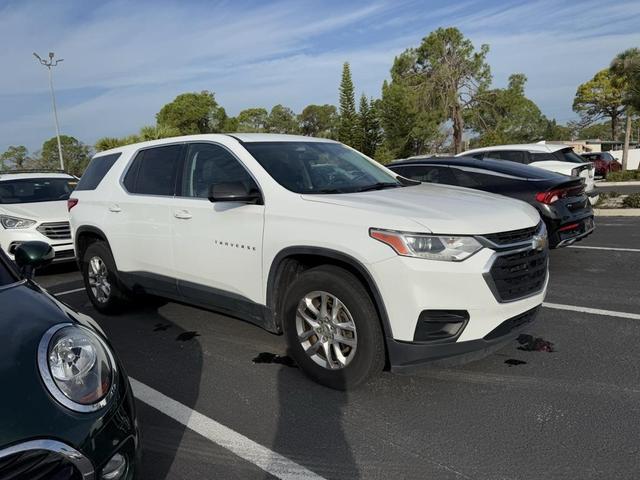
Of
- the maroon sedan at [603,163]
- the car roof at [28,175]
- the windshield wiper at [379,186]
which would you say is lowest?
the maroon sedan at [603,163]

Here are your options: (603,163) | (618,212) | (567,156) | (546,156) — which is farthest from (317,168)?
(603,163)

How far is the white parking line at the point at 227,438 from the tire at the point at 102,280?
1.77 meters

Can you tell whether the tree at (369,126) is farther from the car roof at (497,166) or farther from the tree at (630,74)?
the car roof at (497,166)

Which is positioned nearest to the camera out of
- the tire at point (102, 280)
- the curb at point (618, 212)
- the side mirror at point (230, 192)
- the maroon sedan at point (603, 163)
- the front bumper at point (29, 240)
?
the side mirror at point (230, 192)

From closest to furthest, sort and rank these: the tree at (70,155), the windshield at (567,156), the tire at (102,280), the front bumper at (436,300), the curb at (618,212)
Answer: the front bumper at (436,300) < the tire at (102,280) < the curb at (618,212) < the windshield at (567,156) < the tree at (70,155)

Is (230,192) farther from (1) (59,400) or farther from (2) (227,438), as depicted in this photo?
(1) (59,400)

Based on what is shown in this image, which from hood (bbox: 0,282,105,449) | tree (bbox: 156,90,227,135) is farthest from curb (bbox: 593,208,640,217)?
tree (bbox: 156,90,227,135)

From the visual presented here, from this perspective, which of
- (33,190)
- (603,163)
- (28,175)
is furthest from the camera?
(603,163)

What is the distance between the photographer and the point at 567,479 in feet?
8.16

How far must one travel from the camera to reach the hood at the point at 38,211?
26.4ft

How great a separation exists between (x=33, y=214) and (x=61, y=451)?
7.36 m

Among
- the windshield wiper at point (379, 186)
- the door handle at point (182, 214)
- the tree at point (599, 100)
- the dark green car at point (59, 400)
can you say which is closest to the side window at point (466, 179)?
the windshield wiper at point (379, 186)

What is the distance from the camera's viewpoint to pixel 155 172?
483cm

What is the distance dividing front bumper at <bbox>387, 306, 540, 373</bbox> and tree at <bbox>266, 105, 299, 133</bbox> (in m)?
71.6
